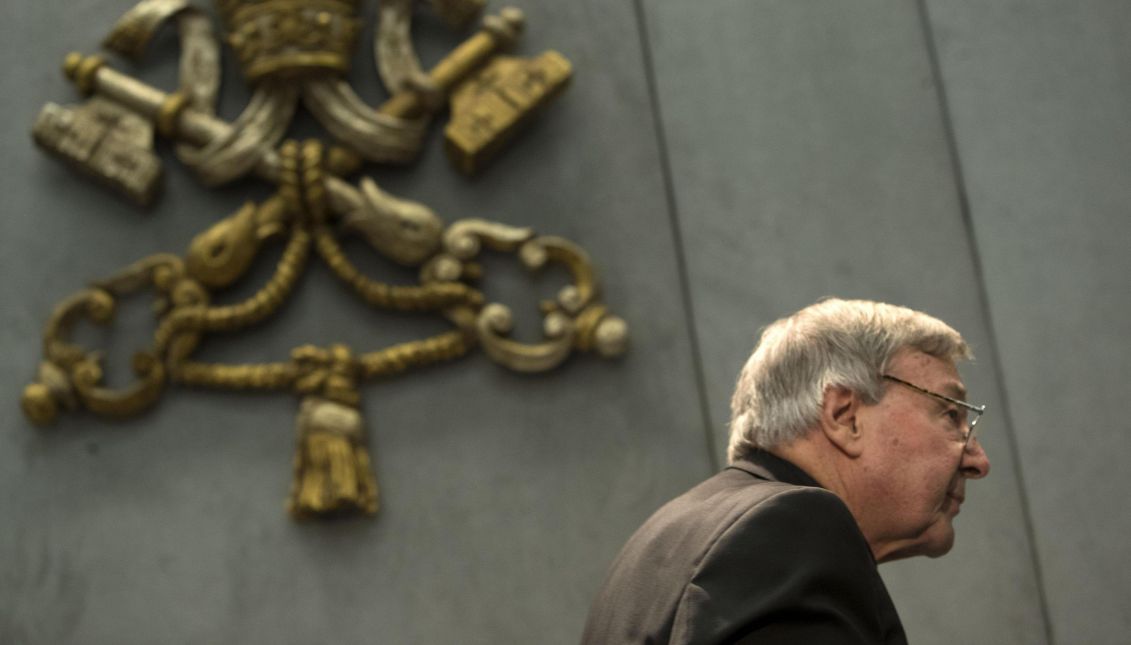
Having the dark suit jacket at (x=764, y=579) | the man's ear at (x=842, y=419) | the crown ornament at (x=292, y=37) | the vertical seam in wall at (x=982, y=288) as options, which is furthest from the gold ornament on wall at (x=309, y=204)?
the dark suit jacket at (x=764, y=579)

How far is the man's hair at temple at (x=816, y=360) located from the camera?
6.86ft

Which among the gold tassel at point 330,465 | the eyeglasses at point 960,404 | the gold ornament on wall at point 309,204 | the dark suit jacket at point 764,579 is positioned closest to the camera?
the dark suit jacket at point 764,579

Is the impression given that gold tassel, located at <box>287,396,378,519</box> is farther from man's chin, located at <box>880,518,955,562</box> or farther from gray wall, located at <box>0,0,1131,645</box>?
man's chin, located at <box>880,518,955,562</box>

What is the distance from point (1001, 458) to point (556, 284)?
107 cm

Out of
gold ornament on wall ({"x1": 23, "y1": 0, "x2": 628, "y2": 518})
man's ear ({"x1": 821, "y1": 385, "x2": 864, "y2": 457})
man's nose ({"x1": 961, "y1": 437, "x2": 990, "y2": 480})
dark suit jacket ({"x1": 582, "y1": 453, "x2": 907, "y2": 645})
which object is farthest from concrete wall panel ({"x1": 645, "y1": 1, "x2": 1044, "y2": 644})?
dark suit jacket ({"x1": 582, "y1": 453, "x2": 907, "y2": 645})

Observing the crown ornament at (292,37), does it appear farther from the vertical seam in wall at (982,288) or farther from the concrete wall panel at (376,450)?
the vertical seam in wall at (982,288)

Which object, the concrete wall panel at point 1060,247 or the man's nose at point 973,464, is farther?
the concrete wall panel at point 1060,247

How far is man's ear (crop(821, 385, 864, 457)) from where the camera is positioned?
2.06 m

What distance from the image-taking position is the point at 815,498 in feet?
5.69

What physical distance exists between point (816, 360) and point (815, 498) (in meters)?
0.41

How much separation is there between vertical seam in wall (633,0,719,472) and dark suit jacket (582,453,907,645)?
1.42 m

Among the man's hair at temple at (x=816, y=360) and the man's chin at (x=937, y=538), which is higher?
the man's hair at temple at (x=816, y=360)

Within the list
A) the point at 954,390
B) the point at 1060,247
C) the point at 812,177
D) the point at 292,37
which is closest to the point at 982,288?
the point at 1060,247

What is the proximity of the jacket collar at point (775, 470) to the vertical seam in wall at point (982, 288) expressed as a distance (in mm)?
1324
